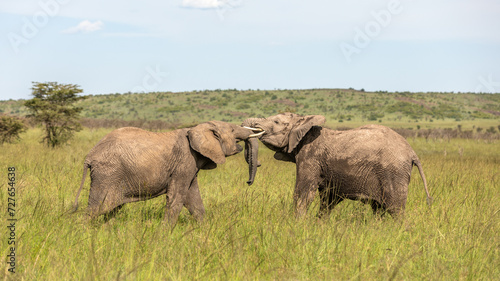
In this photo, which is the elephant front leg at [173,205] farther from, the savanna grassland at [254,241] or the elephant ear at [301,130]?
the elephant ear at [301,130]

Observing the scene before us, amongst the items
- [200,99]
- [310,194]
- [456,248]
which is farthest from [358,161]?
[200,99]

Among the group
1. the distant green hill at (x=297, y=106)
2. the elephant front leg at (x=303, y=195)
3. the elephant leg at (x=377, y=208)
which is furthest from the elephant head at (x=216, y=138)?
the distant green hill at (x=297, y=106)

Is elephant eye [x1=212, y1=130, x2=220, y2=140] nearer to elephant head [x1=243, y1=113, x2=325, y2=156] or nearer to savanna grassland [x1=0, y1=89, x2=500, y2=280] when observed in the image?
elephant head [x1=243, y1=113, x2=325, y2=156]

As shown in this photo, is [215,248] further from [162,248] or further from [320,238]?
[320,238]

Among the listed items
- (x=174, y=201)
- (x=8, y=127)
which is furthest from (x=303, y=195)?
(x=8, y=127)

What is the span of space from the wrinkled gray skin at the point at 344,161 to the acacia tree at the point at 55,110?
15.7 meters

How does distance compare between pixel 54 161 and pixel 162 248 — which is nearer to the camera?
pixel 162 248

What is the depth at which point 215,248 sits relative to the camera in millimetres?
4473

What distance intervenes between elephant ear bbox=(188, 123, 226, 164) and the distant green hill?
201 ft

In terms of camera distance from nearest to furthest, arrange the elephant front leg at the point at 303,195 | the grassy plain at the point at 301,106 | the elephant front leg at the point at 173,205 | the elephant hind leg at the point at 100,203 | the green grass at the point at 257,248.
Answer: the green grass at the point at 257,248 → the elephant hind leg at the point at 100,203 → the elephant front leg at the point at 173,205 → the elephant front leg at the point at 303,195 → the grassy plain at the point at 301,106

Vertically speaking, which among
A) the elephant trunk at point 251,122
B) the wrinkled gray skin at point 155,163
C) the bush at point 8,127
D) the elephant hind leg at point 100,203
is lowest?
the bush at point 8,127

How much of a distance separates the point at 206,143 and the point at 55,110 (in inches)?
642

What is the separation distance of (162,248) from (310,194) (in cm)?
225

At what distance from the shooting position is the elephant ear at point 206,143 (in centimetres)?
569
